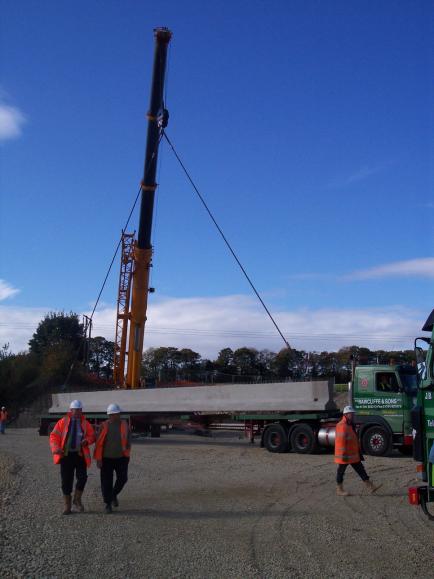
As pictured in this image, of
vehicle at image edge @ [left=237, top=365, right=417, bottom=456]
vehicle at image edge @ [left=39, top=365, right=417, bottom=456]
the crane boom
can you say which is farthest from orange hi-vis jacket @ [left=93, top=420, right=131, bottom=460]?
the crane boom

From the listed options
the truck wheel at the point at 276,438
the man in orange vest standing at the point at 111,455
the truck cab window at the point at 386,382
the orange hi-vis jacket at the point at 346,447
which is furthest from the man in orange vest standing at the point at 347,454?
the truck wheel at the point at 276,438

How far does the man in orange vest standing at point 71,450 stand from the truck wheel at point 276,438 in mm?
10667

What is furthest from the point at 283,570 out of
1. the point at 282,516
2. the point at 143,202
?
the point at 143,202

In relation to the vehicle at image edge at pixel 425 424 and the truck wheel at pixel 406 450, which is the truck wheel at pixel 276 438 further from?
the vehicle at image edge at pixel 425 424

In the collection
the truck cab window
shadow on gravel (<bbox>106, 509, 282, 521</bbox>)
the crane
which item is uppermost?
the crane

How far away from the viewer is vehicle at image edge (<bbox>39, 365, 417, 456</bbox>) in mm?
16984

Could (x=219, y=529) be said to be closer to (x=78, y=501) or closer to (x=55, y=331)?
(x=78, y=501)

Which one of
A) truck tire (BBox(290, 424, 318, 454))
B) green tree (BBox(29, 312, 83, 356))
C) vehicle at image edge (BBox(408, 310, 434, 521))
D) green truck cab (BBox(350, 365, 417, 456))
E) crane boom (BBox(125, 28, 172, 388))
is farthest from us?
green tree (BBox(29, 312, 83, 356))

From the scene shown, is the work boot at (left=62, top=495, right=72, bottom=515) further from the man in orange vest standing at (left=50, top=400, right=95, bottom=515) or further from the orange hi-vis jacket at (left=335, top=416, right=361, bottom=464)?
the orange hi-vis jacket at (left=335, top=416, right=361, bottom=464)

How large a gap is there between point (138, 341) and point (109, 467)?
16.3 metres

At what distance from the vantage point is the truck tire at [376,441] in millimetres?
16969

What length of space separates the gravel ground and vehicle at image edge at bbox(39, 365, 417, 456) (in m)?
3.47

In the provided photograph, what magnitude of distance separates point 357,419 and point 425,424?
980 cm

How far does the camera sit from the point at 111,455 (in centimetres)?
903
